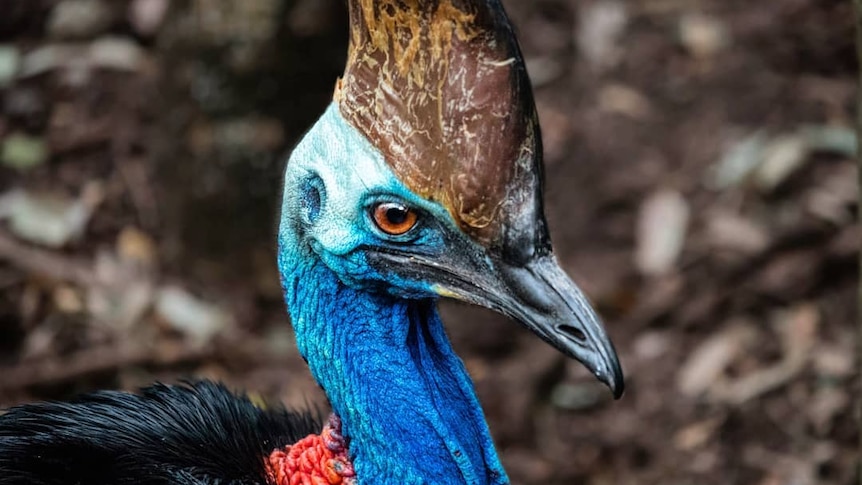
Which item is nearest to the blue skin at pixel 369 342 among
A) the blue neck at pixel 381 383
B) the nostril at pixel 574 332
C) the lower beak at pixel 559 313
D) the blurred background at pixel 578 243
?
the blue neck at pixel 381 383

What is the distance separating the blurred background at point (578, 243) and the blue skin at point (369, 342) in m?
1.94

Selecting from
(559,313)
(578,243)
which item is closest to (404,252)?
(559,313)

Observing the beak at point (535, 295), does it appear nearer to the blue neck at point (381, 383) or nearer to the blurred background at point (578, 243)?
the blue neck at point (381, 383)

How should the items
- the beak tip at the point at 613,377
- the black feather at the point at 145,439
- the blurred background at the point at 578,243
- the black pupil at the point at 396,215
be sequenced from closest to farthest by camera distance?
the beak tip at the point at 613,377
the black pupil at the point at 396,215
the black feather at the point at 145,439
the blurred background at the point at 578,243

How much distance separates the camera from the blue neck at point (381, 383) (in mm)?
2346

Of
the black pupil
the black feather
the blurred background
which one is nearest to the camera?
the black pupil

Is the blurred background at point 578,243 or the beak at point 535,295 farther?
the blurred background at point 578,243

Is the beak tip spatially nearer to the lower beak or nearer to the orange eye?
the lower beak

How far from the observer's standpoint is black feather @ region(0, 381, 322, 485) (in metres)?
2.31

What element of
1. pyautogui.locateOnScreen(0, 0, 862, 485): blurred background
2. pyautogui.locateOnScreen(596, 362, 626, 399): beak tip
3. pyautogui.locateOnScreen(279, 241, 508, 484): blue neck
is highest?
pyautogui.locateOnScreen(0, 0, 862, 485): blurred background

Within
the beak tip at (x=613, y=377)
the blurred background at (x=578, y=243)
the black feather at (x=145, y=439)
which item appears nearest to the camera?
the beak tip at (x=613, y=377)

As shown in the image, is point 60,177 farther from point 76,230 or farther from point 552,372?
point 552,372

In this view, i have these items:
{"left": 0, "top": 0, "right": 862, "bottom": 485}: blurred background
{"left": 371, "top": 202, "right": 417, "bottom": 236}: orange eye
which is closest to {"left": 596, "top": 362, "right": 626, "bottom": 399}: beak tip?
{"left": 371, "top": 202, "right": 417, "bottom": 236}: orange eye

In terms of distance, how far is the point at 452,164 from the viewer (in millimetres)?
2102
